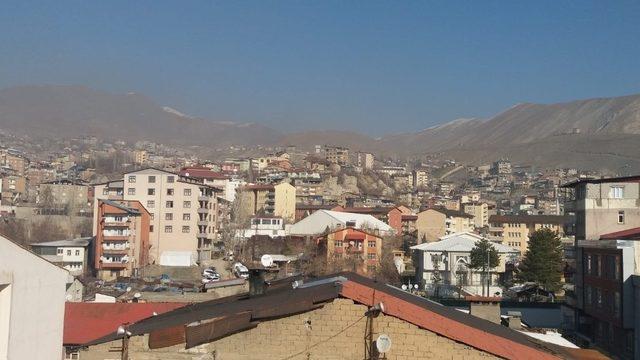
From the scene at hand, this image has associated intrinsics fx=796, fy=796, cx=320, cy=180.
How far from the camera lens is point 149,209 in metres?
65.4

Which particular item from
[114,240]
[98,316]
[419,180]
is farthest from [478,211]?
[98,316]

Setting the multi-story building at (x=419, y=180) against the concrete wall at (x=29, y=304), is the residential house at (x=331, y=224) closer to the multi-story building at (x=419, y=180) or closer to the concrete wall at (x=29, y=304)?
the concrete wall at (x=29, y=304)

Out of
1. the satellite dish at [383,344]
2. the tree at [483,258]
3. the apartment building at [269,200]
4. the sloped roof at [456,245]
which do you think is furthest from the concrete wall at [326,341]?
the apartment building at [269,200]

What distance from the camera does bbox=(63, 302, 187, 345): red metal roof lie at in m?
16.9

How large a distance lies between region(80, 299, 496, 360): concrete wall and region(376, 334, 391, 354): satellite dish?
185mm

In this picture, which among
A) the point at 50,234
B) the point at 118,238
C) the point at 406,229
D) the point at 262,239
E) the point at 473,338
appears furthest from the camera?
the point at 406,229

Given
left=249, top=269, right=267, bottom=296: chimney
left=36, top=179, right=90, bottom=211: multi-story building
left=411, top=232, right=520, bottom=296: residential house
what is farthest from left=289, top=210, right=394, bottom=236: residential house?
left=249, top=269, right=267, bottom=296: chimney

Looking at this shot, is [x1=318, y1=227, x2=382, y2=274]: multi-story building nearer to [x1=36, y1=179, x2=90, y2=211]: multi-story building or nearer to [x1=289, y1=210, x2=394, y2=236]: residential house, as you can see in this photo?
[x1=289, y1=210, x2=394, y2=236]: residential house

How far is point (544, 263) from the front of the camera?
47.5 meters

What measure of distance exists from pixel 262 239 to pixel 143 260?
1236 centimetres

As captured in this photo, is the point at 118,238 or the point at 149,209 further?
the point at 149,209

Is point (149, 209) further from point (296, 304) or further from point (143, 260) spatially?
point (296, 304)

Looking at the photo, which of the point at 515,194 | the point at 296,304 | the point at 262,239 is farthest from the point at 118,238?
the point at 515,194

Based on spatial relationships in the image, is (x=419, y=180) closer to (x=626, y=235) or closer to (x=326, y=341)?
(x=626, y=235)
